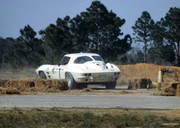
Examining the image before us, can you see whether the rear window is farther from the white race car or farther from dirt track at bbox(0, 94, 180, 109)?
dirt track at bbox(0, 94, 180, 109)

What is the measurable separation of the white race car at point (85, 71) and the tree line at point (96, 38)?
2883cm

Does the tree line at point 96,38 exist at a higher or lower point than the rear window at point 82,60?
higher

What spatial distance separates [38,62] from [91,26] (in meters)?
7.62

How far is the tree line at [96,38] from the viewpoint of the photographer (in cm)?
5356

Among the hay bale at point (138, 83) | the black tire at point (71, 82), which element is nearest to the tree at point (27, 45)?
the hay bale at point (138, 83)

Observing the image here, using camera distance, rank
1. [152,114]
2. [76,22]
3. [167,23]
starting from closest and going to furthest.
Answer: [152,114], [167,23], [76,22]

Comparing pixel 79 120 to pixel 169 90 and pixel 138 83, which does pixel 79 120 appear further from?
pixel 138 83

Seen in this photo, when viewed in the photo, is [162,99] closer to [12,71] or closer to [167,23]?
[12,71]

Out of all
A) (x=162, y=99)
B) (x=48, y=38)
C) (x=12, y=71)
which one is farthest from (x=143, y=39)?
(x=162, y=99)

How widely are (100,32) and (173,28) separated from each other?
8.74 m

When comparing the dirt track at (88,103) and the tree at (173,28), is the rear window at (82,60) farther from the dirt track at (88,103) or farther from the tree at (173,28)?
the tree at (173,28)

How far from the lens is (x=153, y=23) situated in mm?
56375

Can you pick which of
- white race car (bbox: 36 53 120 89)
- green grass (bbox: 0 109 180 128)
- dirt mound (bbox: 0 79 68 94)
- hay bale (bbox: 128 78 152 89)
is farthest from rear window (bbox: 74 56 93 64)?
green grass (bbox: 0 109 180 128)

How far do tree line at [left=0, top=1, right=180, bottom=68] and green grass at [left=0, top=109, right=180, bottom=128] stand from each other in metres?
41.2
